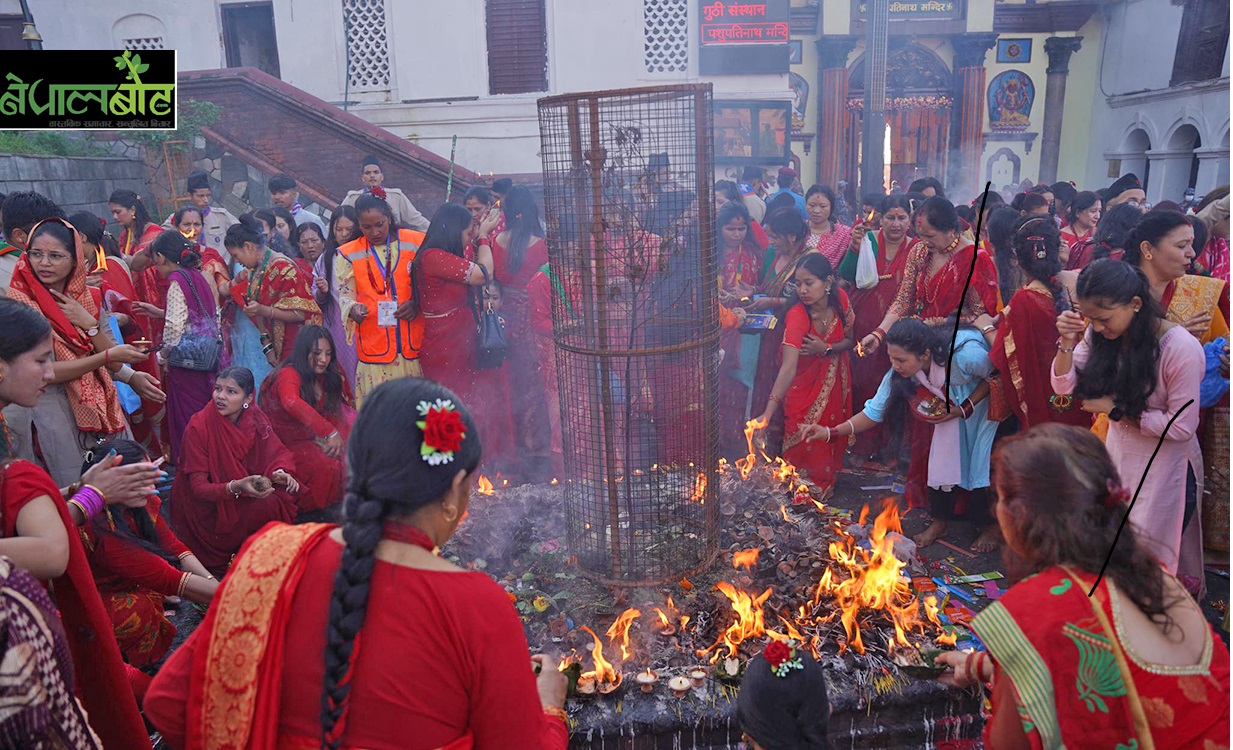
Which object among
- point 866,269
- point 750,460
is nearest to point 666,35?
point 866,269

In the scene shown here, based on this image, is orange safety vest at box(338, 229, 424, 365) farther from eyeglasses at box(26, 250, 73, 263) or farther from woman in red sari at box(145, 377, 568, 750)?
woman in red sari at box(145, 377, 568, 750)

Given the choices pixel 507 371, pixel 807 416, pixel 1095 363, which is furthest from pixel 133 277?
pixel 1095 363

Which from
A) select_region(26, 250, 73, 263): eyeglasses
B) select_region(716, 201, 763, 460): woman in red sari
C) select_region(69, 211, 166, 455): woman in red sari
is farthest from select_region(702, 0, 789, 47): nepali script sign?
select_region(26, 250, 73, 263): eyeglasses

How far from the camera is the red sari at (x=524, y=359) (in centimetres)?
646

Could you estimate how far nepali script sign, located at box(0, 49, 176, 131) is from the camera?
23.9 ft

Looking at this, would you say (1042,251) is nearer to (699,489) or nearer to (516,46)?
(699,489)

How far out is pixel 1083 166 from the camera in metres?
20.6

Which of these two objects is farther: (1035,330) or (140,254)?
(140,254)

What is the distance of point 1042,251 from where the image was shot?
4.74m

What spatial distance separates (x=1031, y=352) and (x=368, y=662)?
14.1 ft

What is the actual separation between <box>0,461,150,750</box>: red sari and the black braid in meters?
1.29

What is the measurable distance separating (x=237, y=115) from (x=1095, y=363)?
12778 mm

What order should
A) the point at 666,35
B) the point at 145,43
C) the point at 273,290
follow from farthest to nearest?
the point at 145,43, the point at 666,35, the point at 273,290

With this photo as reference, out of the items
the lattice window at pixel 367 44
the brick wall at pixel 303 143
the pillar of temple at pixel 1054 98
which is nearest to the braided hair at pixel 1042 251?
the brick wall at pixel 303 143
